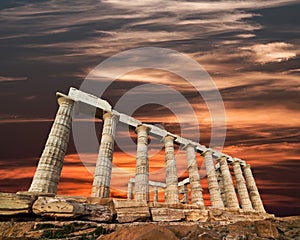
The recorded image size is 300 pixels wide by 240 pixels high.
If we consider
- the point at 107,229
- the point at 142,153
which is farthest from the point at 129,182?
the point at 107,229

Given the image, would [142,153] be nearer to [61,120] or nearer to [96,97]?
[96,97]

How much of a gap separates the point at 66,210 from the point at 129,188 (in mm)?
33912

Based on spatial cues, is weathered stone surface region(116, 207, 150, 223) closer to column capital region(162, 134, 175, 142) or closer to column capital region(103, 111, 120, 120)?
column capital region(103, 111, 120, 120)

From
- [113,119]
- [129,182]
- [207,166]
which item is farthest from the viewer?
[129,182]

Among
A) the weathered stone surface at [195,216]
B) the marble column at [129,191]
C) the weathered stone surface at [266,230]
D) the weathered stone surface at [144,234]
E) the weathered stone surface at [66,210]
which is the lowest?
the weathered stone surface at [144,234]

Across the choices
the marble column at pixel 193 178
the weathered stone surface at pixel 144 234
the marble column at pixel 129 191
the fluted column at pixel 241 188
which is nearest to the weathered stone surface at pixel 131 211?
the weathered stone surface at pixel 144 234

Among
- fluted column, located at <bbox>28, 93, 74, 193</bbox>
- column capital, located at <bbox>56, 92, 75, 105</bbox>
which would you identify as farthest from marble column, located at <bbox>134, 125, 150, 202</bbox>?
column capital, located at <bbox>56, 92, 75, 105</bbox>

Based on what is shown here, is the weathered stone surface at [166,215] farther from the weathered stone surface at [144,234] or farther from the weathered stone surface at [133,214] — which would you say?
the weathered stone surface at [144,234]

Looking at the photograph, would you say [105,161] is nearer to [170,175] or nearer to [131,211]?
[131,211]

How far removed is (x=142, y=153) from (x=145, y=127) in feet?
12.4

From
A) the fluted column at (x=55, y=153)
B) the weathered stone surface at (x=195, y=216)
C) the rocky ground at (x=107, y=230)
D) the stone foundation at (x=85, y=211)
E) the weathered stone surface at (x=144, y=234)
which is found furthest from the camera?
the fluted column at (x=55, y=153)

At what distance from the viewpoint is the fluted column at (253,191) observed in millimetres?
35675

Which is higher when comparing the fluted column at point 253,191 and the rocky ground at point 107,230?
the fluted column at point 253,191

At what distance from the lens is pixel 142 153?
86.1 feet
